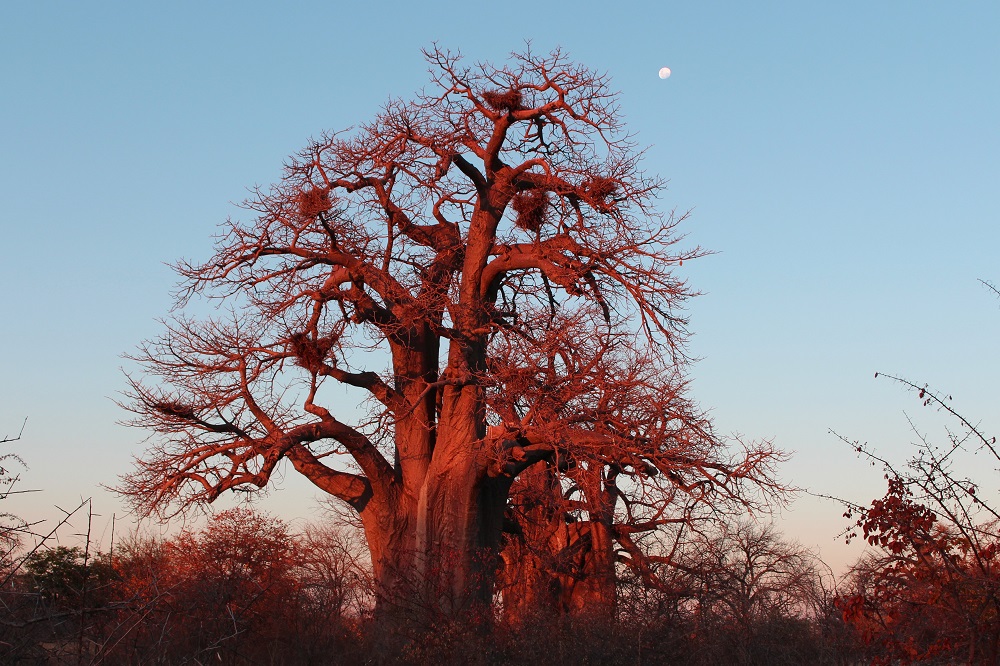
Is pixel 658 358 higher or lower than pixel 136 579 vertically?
higher

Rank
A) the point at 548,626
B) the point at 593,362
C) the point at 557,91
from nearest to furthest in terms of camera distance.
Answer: the point at 548,626, the point at 593,362, the point at 557,91

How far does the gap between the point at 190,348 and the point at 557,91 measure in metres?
5.93

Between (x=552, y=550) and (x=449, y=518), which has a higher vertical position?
(x=552, y=550)

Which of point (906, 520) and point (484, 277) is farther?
point (484, 277)

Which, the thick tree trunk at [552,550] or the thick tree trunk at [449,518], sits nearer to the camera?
the thick tree trunk at [449,518]

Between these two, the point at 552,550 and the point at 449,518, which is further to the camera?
the point at 552,550

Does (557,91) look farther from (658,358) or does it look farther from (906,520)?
(906,520)

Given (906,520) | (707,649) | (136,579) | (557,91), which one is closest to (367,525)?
(136,579)

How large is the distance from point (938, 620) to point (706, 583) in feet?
28.1

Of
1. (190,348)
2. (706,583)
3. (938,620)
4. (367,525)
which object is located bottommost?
(938,620)

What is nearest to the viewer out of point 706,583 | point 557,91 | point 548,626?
point 548,626

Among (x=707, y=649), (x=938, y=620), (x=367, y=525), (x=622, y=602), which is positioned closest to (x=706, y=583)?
(x=622, y=602)

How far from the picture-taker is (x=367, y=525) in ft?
44.8

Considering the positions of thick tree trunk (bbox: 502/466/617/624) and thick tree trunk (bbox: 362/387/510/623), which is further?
thick tree trunk (bbox: 502/466/617/624)
